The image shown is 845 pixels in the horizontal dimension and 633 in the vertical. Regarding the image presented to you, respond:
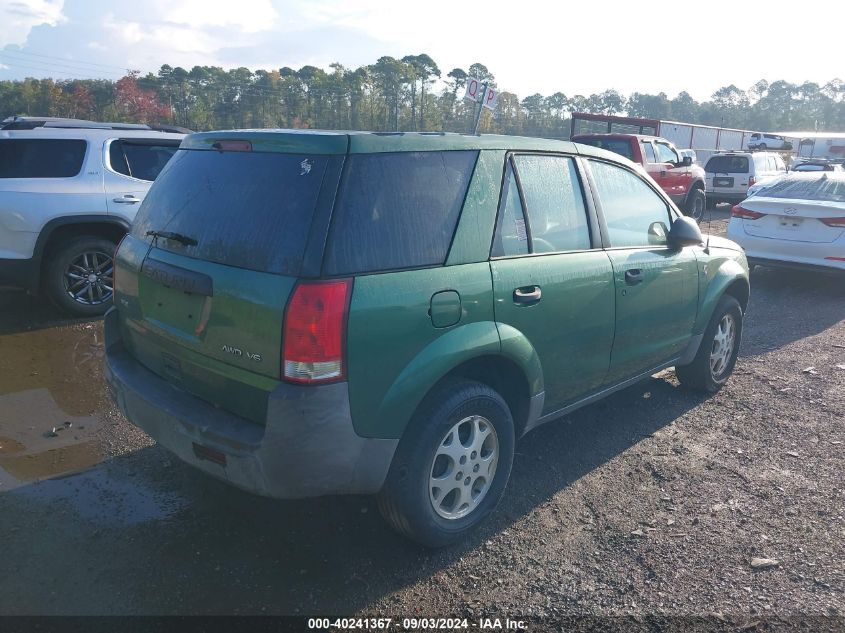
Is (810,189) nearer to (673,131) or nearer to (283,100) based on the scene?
(673,131)

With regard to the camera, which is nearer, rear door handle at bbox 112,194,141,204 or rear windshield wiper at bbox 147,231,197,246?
rear windshield wiper at bbox 147,231,197,246

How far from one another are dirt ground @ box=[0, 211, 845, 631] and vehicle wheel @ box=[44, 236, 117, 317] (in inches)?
78.3

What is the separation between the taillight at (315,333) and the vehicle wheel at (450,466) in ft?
1.86

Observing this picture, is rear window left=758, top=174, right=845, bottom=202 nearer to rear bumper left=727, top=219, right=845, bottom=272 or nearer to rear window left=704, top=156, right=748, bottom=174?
rear bumper left=727, top=219, right=845, bottom=272

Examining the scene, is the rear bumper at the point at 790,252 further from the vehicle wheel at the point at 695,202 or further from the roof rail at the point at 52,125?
the vehicle wheel at the point at 695,202

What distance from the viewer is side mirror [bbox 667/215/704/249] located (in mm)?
4355

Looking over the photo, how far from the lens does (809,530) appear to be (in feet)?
11.3

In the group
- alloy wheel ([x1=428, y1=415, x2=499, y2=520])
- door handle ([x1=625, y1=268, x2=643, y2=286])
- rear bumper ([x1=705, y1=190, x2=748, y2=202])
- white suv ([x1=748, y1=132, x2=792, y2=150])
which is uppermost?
white suv ([x1=748, y1=132, x2=792, y2=150])

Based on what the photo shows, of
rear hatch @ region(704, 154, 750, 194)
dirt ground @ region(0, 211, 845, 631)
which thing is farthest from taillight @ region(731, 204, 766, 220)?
rear hatch @ region(704, 154, 750, 194)

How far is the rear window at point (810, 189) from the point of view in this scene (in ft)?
A: 29.4

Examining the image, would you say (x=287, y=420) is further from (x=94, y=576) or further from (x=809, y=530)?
(x=809, y=530)

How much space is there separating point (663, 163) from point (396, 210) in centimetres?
1411

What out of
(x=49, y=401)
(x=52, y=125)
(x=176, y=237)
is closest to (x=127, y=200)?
(x=52, y=125)

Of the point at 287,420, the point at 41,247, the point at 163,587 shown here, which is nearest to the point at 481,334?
the point at 287,420
